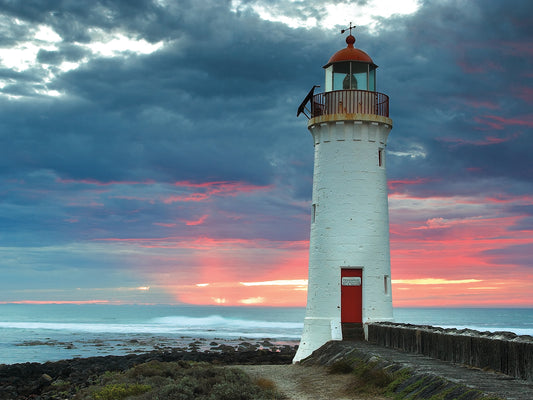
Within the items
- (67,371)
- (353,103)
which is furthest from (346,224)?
(67,371)

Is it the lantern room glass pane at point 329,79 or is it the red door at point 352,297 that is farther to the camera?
the lantern room glass pane at point 329,79

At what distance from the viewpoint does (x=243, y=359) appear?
22156 millimetres

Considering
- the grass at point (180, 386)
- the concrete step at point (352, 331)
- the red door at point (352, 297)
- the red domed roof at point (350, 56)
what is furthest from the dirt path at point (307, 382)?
the red domed roof at point (350, 56)

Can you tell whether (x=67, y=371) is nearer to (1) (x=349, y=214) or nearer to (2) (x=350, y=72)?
(1) (x=349, y=214)

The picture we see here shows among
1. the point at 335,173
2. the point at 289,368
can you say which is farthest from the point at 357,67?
the point at 289,368

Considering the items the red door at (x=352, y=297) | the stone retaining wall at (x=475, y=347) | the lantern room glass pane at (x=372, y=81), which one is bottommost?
the stone retaining wall at (x=475, y=347)

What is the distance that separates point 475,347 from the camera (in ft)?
34.2

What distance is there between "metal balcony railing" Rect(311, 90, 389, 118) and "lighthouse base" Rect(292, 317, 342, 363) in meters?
6.03

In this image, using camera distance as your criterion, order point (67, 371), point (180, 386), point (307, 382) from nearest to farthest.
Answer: point (180, 386) → point (307, 382) → point (67, 371)

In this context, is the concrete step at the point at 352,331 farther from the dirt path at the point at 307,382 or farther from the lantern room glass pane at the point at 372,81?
the lantern room glass pane at the point at 372,81

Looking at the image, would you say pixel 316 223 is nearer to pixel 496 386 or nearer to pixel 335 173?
pixel 335 173

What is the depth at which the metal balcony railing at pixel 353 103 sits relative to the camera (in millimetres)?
17719

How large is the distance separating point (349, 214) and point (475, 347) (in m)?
7.30

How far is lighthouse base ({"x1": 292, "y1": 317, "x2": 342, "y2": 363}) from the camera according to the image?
17.1 meters
